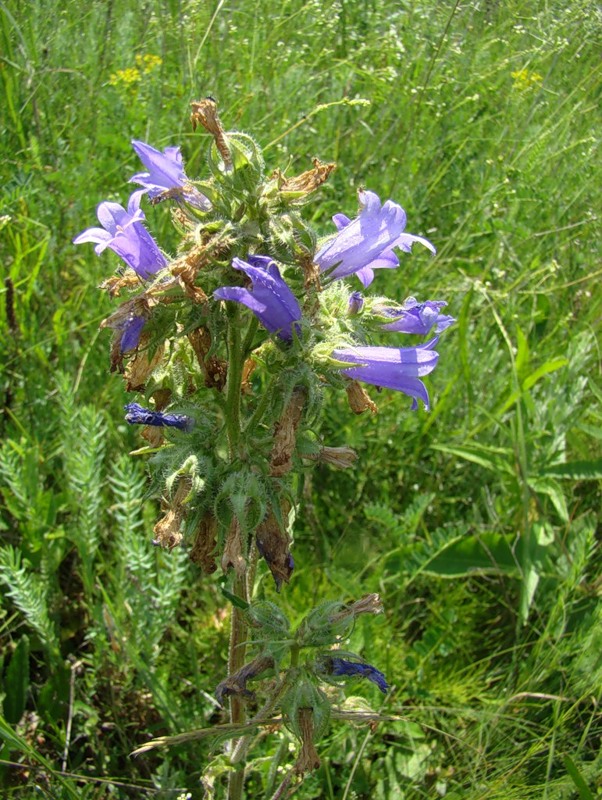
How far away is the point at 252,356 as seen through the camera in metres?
1.91

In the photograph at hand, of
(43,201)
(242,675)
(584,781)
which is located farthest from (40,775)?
(43,201)

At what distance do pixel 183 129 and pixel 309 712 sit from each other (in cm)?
288

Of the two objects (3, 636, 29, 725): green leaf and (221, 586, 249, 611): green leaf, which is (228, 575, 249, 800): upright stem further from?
(3, 636, 29, 725): green leaf

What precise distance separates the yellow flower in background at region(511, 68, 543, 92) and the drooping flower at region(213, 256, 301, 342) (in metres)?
3.12

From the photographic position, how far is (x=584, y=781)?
2.13 meters

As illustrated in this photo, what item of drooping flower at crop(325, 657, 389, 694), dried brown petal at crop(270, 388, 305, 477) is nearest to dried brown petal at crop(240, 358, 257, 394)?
dried brown petal at crop(270, 388, 305, 477)

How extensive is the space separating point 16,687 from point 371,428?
1.86 m

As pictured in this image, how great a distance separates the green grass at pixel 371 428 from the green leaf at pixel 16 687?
11mm

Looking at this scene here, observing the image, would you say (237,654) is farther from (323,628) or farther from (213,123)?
(213,123)

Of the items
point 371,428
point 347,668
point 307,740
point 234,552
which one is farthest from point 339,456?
point 371,428

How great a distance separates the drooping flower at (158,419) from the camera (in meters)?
1.86

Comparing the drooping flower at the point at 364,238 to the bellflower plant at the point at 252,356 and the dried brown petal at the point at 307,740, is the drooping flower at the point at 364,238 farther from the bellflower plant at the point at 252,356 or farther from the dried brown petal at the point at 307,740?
the dried brown petal at the point at 307,740

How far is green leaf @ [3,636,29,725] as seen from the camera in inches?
106

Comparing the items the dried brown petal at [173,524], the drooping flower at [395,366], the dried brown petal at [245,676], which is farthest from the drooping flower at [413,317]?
the dried brown petal at [245,676]
